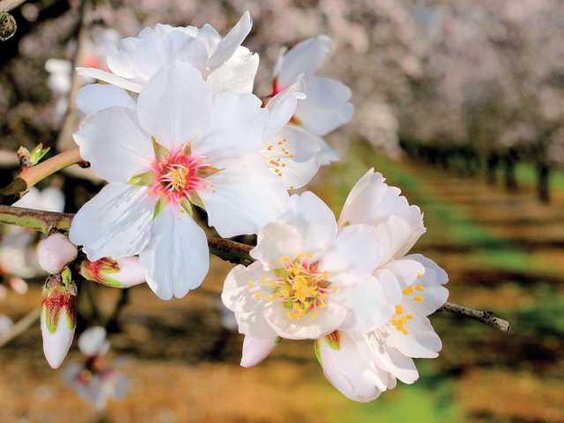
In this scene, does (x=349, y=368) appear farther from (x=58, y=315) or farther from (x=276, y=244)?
(x=58, y=315)

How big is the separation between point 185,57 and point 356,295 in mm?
269

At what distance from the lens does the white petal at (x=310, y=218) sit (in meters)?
0.73

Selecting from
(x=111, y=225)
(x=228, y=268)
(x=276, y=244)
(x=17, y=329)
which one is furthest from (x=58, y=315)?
(x=228, y=268)

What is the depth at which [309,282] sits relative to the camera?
765 mm

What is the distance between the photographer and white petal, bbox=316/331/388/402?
0.77m

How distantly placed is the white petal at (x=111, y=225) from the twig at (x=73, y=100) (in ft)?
3.53

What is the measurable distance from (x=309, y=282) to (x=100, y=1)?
186 cm

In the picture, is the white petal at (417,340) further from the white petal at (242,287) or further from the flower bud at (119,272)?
the flower bud at (119,272)

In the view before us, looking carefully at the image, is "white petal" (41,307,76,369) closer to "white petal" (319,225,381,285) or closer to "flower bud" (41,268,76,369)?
"flower bud" (41,268,76,369)

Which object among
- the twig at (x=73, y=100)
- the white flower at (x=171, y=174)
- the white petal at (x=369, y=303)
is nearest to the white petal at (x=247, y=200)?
the white flower at (x=171, y=174)

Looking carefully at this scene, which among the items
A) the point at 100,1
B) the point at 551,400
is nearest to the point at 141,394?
the point at 551,400

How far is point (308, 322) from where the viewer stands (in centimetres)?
77

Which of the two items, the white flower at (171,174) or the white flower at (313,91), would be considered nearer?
the white flower at (171,174)

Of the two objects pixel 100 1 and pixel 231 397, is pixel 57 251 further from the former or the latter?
pixel 231 397
